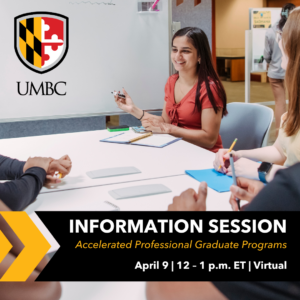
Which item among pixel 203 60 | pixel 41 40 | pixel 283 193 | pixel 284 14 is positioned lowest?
pixel 283 193

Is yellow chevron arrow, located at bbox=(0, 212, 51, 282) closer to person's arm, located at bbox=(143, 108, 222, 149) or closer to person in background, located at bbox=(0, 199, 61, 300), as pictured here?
person in background, located at bbox=(0, 199, 61, 300)

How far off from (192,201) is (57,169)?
0.76 m

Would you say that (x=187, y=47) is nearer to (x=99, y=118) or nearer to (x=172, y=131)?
(x=172, y=131)

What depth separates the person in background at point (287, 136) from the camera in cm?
110

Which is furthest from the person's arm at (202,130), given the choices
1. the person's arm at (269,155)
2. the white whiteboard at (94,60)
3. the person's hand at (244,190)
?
the person's hand at (244,190)

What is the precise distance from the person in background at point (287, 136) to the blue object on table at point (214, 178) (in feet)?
0.10

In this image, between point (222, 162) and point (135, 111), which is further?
point (135, 111)

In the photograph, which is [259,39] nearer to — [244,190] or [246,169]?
[246,169]

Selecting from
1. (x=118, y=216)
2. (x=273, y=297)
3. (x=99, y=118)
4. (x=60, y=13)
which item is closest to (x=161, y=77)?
(x=99, y=118)

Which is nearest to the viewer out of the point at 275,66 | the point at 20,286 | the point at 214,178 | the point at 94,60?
the point at 20,286

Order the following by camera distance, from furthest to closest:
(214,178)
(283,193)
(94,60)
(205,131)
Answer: (94,60) → (205,131) → (214,178) → (283,193)

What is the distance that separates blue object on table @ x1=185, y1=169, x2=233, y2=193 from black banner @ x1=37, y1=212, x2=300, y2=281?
19.9 inches

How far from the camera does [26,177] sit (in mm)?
1150

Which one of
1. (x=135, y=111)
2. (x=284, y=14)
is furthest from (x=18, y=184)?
(x=284, y=14)
